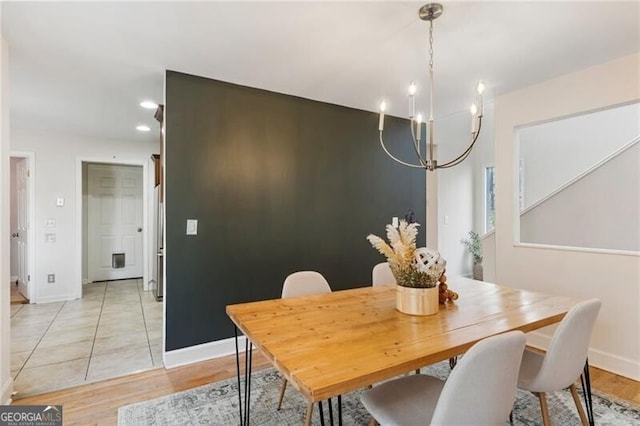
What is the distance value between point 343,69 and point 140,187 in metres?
5.05

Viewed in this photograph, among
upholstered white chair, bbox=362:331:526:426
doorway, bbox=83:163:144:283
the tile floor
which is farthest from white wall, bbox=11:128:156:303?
upholstered white chair, bbox=362:331:526:426

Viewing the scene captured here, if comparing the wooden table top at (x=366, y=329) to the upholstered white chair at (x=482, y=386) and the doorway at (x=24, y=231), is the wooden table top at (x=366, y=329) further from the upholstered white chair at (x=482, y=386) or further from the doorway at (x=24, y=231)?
the doorway at (x=24, y=231)

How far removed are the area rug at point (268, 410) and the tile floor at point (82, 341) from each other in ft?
2.23

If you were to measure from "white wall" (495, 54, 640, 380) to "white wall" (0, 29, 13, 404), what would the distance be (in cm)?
390

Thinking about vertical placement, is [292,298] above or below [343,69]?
below

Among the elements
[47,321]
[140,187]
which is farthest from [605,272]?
[140,187]

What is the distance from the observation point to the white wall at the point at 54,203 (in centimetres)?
450

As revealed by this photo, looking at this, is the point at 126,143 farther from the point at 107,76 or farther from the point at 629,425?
the point at 629,425

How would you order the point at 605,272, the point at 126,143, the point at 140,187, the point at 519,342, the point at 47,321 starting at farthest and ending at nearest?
the point at 140,187
the point at 126,143
the point at 47,321
the point at 605,272
the point at 519,342

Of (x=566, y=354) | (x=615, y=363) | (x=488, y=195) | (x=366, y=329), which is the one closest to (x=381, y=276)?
(x=366, y=329)

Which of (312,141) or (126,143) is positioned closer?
(312,141)

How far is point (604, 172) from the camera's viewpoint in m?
3.53

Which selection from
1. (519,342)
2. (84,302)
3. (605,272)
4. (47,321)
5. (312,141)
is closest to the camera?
(519,342)

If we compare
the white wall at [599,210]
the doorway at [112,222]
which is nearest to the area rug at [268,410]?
the white wall at [599,210]
